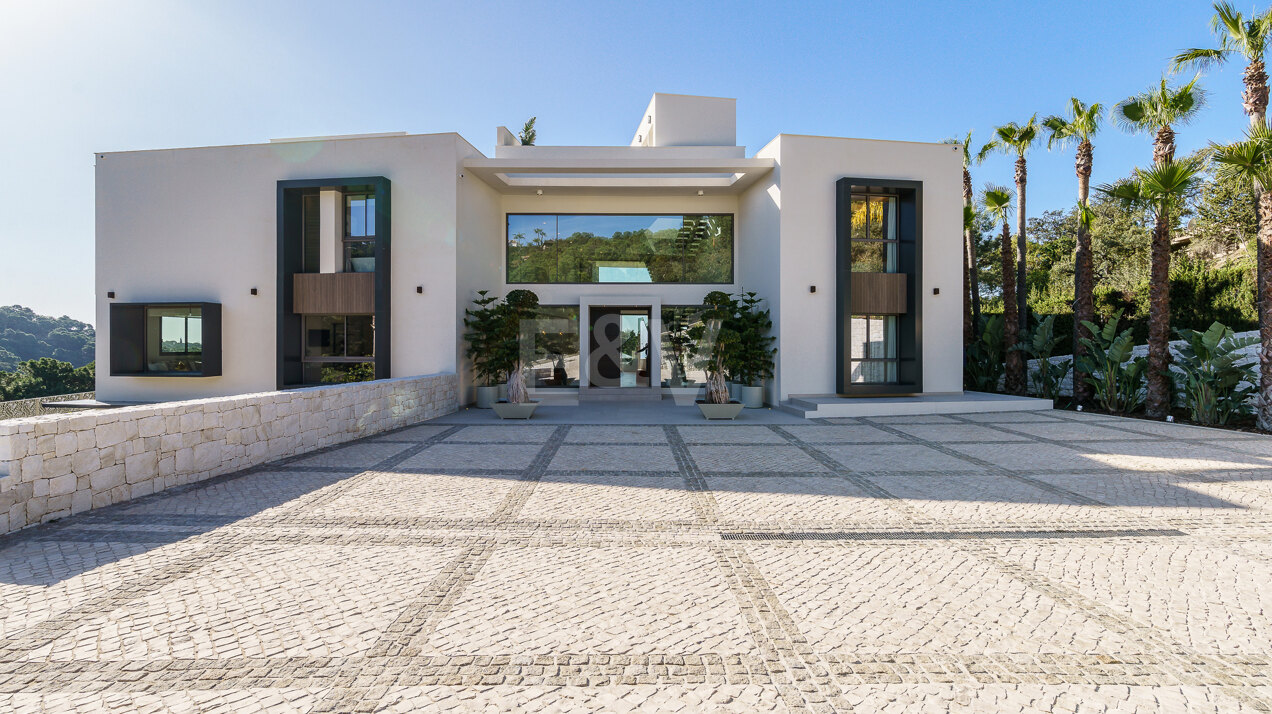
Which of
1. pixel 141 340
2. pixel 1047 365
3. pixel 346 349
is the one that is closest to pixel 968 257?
pixel 1047 365

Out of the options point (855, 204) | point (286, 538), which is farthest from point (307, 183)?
point (855, 204)

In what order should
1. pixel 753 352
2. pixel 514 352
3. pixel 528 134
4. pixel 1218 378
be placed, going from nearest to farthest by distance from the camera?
pixel 1218 378 → pixel 514 352 → pixel 753 352 → pixel 528 134

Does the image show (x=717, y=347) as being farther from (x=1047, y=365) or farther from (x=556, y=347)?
(x=1047, y=365)

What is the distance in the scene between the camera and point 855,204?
13.3m

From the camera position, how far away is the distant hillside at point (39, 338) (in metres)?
51.8

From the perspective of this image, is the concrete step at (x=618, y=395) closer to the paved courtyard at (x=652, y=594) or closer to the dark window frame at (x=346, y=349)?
the dark window frame at (x=346, y=349)

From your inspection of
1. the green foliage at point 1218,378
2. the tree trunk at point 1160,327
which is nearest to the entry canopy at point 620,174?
the tree trunk at point 1160,327

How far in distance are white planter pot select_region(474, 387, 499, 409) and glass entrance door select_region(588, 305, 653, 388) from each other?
9.23ft

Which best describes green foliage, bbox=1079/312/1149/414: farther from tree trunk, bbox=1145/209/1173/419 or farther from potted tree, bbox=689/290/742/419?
potted tree, bbox=689/290/742/419

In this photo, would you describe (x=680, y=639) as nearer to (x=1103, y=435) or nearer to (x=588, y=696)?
(x=588, y=696)

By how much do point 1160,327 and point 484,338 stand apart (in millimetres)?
15235

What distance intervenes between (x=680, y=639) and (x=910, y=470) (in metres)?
5.22

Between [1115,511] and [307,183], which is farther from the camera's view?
[307,183]

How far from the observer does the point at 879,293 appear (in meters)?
13.1
